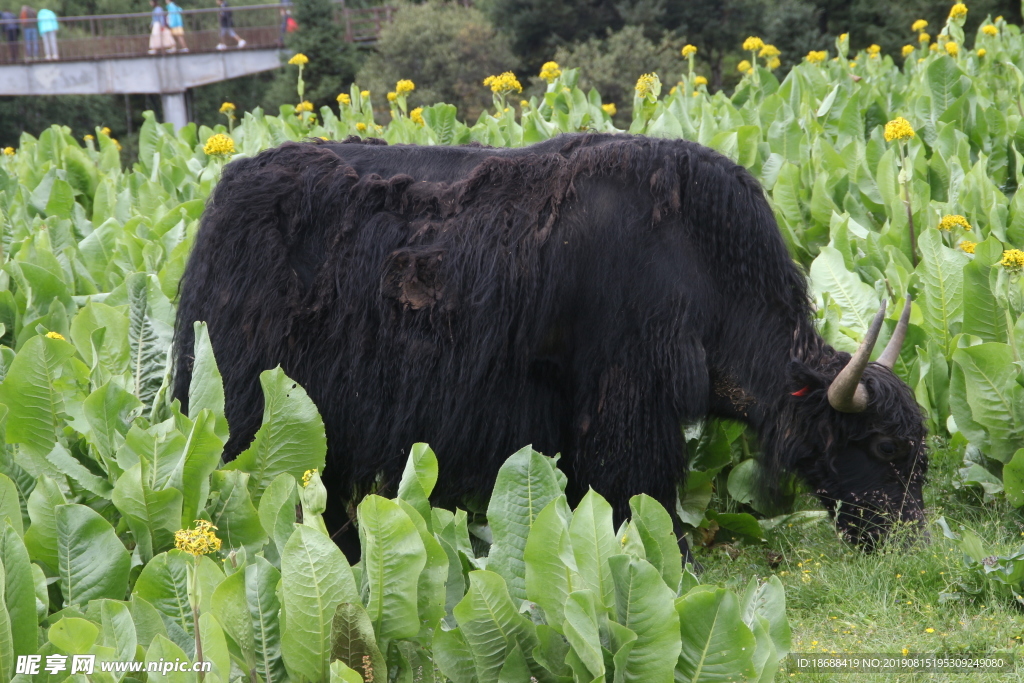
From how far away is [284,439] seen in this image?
10.2ft

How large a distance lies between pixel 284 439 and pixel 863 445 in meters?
2.16

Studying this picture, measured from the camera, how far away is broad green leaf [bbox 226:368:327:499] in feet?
9.94

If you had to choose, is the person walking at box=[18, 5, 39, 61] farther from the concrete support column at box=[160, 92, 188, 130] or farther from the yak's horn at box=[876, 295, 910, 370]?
the yak's horn at box=[876, 295, 910, 370]

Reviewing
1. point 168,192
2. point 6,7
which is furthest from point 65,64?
point 168,192

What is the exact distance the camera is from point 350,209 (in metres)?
3.85

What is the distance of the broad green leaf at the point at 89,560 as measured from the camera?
8.33 feet

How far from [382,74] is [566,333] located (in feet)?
88.3

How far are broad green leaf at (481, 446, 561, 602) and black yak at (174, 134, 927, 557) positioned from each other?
1.13m

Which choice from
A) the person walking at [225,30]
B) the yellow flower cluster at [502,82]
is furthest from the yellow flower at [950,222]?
the person walking at [225,30]

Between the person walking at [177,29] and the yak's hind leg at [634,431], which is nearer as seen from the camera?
the yak's hind leg at [634,431]

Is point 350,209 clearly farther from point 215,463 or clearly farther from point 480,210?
point 215,463

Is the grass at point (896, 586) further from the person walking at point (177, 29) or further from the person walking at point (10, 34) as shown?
the person walking at point (10, 34)

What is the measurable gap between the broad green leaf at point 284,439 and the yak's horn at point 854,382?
1820 millimetres

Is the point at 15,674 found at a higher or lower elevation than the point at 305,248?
lower
